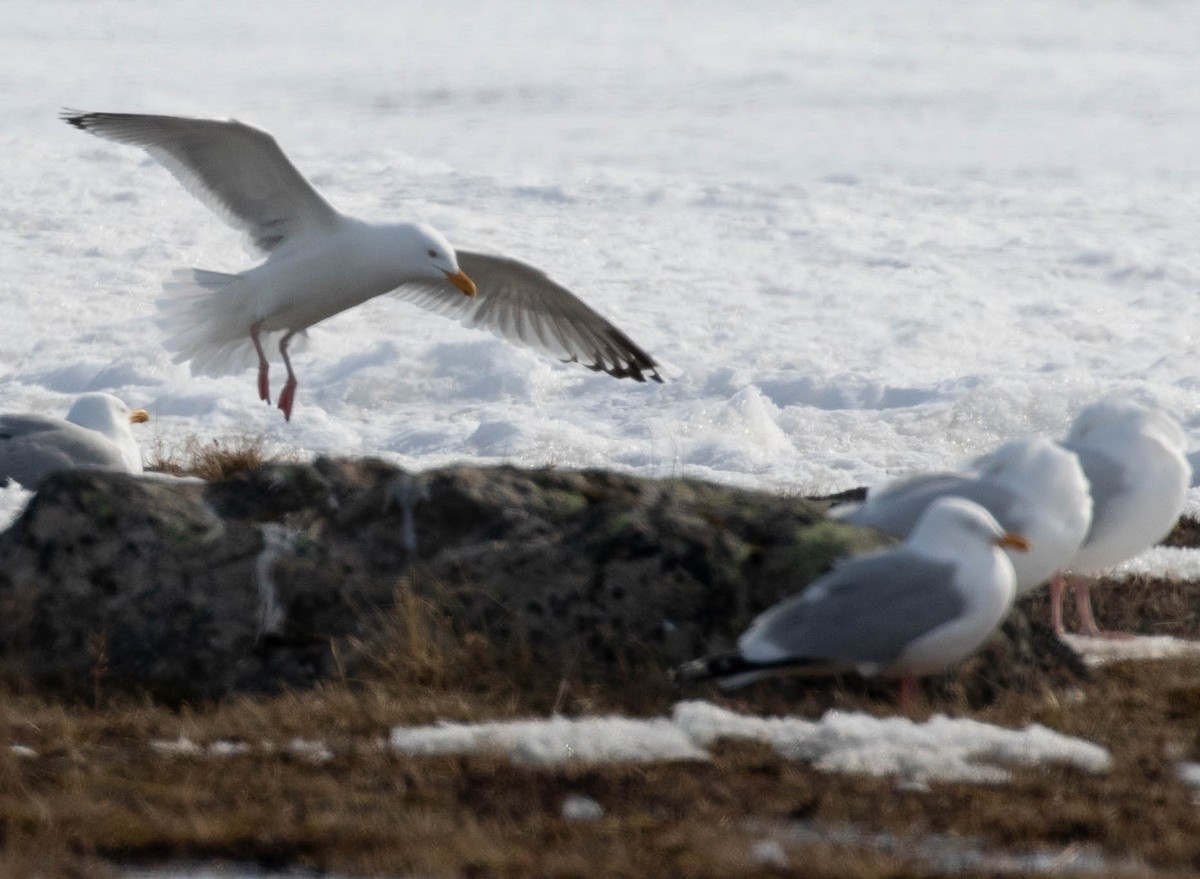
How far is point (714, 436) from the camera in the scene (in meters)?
16.8

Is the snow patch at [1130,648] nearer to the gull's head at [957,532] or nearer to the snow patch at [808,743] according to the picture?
the gull's head at [957,532]

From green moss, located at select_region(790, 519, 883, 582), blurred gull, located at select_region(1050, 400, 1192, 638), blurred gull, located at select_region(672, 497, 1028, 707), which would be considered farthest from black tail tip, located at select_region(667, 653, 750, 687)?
blurred gull, located at select_region(1050, 400, 1192, 638)

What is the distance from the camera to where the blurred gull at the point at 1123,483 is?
645 centimetres

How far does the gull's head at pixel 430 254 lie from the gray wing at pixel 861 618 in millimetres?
5351

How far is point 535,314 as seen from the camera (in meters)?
11.0

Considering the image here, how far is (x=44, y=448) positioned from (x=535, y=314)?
3362 mm

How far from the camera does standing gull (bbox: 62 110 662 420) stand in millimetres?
9828

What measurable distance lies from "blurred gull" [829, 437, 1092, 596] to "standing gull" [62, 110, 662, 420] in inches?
174

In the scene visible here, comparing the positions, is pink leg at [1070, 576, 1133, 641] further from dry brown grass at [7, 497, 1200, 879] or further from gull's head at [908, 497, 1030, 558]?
gull's head at [908, 497, 1030, 558]

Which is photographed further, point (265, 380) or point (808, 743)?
point (265, 380)

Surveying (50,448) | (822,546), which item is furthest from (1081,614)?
(50,448)

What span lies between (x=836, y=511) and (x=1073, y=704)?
1090 millimetres

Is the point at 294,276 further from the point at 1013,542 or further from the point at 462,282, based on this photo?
the point at 1013,542

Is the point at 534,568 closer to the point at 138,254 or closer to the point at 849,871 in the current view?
the point at 849,871
